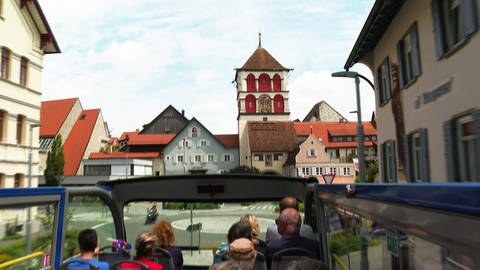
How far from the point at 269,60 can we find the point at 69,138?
41.3 metres

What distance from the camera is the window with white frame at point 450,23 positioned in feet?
30.8

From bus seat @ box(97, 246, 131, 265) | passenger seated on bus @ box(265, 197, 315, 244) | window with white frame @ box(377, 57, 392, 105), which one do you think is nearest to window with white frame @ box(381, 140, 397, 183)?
window with white frame @ box(377, 57, 392, 105)

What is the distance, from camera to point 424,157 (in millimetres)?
12414

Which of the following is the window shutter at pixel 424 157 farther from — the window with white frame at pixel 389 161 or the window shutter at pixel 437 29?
the window with white frame at pixel 389 161

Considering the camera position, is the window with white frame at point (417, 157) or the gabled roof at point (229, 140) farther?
the gabled roof at point (229, 140)

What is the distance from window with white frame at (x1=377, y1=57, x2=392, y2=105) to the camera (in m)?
16.8

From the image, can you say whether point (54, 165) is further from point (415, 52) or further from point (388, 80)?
point (415, 52)

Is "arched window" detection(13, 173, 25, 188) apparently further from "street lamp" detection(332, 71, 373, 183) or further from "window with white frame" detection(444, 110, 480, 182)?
"window with white frame" detection(444, 110, 480, 182)

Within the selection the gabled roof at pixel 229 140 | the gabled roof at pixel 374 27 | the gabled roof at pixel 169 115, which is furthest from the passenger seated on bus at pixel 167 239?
the gabled roof at pixel 169 115

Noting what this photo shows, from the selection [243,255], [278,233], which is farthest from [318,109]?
[243,255]

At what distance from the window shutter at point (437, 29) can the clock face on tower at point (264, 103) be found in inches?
2956

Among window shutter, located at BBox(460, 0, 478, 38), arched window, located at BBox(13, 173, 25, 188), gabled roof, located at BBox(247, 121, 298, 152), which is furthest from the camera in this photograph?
gabled roof, located at BBox(247, 121, 298, 152)

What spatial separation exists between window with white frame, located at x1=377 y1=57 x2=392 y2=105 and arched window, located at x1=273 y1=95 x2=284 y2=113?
68353 mm

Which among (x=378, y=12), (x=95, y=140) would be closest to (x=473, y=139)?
(x=378, y=12)
